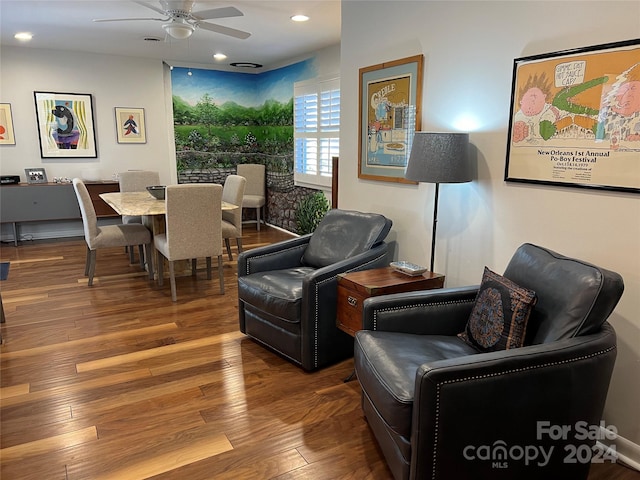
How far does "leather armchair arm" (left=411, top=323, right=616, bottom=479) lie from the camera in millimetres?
1485

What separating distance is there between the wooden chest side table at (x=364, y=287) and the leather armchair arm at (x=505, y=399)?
0.87 meters

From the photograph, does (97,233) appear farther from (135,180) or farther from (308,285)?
(308,285)

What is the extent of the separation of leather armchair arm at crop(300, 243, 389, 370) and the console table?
4.59m

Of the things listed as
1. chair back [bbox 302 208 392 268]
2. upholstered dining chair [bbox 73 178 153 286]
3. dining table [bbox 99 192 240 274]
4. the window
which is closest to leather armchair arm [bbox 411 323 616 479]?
chair back [bbox 302 208 392 268]

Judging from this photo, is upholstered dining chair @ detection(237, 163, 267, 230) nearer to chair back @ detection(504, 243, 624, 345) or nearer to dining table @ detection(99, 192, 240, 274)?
dining table @ detection(99, 192, 240, 274)

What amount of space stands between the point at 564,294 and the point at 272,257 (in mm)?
1898

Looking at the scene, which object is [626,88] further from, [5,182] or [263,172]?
[5,182]

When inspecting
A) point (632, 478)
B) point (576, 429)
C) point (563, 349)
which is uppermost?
point (563, 349)

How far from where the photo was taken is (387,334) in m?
2.03

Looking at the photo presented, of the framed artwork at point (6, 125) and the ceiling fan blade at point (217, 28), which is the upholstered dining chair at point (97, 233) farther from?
the framed artwork at point (6, 125)

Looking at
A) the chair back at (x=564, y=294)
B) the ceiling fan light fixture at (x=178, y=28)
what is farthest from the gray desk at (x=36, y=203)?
the chair back at (x=564, y=294)

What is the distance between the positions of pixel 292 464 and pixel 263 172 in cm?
573

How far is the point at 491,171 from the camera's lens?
2.44 metres

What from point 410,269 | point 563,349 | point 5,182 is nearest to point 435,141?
point 410,269
